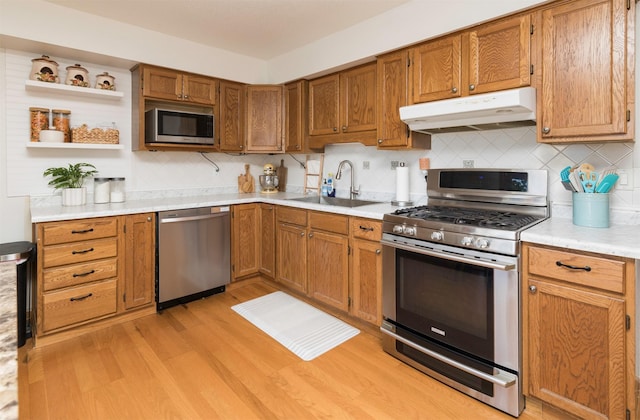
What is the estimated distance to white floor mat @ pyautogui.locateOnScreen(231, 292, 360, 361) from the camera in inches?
98.3

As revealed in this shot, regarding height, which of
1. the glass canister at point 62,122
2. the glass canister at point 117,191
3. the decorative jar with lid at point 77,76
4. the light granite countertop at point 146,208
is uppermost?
the decorative jar with lid at point 77,76

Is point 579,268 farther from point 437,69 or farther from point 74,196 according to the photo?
point 74,196

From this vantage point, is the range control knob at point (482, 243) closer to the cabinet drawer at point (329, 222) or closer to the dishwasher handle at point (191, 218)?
the cabinet drawer at point (329, 222)

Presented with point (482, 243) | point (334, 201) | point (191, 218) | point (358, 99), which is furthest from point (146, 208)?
point (482, 243)

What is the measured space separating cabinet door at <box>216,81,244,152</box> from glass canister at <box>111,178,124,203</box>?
1032 mm

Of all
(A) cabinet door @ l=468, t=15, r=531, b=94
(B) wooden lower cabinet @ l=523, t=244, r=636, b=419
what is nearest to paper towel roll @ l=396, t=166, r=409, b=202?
(A) cabinet door @ l=468, t=15, r=531, b=94

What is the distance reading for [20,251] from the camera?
96.8 inches

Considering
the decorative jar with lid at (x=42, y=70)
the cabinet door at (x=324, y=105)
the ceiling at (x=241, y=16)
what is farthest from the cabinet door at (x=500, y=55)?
the decorative jar with lid at (x=42, y=70)

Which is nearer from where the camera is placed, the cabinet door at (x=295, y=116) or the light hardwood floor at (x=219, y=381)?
the light hardwood floor at (x=219, y=381)

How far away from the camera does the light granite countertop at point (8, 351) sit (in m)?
0.51

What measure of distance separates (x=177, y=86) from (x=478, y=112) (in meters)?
2.72

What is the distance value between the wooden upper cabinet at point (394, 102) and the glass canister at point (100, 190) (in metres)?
2.43

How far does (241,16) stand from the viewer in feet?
9.54

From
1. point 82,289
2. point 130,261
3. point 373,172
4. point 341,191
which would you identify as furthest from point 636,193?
point 82,289
